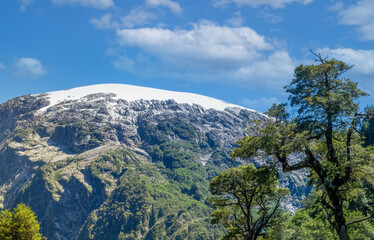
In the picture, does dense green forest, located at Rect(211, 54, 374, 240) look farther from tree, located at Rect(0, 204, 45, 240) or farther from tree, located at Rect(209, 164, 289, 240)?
tree, located at Rect(0, 204, 45, 240)

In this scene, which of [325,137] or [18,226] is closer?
[325,137]

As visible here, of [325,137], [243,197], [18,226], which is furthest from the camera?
[18,226]

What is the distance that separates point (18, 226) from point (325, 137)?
143 ft

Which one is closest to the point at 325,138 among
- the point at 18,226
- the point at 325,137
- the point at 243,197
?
the point at 325,137

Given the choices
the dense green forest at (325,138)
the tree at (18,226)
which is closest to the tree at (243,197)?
the dense green forest at (325,138)

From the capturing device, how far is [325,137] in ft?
85.1

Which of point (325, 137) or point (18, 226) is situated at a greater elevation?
point (325, 137)

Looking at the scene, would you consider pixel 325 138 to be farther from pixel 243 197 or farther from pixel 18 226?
pixel 18 226

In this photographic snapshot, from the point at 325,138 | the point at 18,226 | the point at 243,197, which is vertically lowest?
the point at 18,226

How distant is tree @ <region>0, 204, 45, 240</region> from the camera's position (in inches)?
1770

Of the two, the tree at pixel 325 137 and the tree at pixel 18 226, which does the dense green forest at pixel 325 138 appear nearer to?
the tree at pixel 325 137

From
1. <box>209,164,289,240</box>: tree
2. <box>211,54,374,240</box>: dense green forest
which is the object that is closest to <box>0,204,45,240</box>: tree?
<box>209,164,289,240</box>: tree

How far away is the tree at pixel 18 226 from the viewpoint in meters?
45.0

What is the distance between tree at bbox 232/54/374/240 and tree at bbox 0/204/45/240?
119ft
